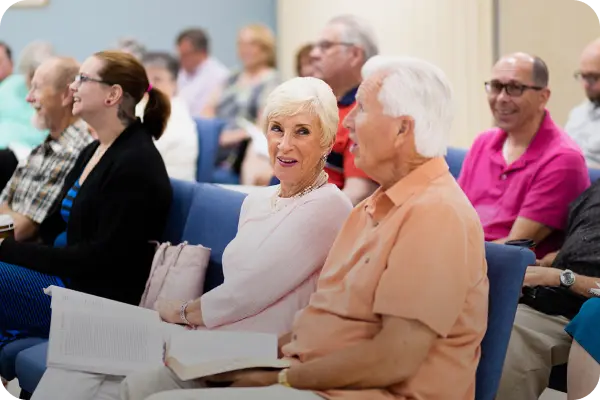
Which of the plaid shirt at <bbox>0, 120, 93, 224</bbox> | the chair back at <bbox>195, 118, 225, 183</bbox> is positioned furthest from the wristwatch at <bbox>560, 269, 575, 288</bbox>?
the chair back at <bbox>195, 118, 225, 183</bbox>

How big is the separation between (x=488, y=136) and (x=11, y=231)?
1891 mm

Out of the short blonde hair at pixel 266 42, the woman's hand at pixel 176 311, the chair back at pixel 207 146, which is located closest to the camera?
the woman's hand at pixel 176 311

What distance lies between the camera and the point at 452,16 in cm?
576

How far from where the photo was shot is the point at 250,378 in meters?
2.13

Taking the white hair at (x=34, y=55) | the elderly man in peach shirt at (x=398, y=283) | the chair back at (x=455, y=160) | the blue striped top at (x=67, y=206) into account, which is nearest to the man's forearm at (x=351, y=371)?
the elderly man in peach shirt at (x=398, y=283)

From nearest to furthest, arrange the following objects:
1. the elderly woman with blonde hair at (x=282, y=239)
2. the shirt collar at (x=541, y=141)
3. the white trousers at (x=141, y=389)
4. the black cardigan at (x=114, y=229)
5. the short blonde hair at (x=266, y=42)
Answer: the white trousers at (x=141, y=389), the elderly woman with blonde hair at (x=282, y=239), the black cardigan at (x=114, y=229), the shirt collar at (x=541, y=141), the short blonde hair at (x=266, y=42)

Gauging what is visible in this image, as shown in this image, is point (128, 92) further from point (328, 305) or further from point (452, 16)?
point (452, 16)

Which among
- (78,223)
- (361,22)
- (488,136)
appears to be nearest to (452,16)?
(361,22)

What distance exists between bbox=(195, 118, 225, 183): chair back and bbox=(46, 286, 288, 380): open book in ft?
8.31

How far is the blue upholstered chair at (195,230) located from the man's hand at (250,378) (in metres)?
0.80

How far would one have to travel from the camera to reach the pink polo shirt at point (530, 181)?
3.26 metres

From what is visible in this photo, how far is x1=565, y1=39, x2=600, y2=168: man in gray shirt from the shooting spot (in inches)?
156

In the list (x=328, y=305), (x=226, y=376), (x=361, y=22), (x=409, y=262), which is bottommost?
(x=226, y=376)

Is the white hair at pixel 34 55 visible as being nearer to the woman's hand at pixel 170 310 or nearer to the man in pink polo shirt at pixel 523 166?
the man in pink polo shirt at pixel 523 166
